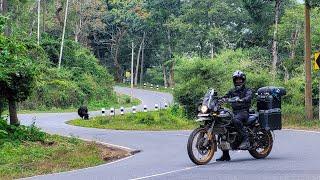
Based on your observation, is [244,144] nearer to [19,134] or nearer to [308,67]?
[19,134]

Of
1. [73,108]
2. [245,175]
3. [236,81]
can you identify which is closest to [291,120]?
[236,81]

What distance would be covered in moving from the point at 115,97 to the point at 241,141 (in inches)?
2114

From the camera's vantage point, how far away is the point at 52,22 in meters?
78.3

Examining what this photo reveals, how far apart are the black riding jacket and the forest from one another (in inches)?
365

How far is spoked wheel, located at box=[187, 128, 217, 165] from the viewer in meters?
13.3

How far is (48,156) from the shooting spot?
56.6 feet

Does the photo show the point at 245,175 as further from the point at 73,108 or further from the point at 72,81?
the point at 72,81

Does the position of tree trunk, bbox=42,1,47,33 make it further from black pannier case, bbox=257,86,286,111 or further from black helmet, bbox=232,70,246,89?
black helmet, bbox=232,70,246,89

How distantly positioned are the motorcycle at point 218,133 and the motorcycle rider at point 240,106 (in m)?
0.11

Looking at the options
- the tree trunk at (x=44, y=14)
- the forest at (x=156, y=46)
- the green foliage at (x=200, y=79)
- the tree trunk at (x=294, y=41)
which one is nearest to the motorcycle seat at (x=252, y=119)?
the forest at (x=156, y=46)

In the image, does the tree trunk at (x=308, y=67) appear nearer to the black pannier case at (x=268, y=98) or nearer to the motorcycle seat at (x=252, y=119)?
the black pannier case at (x=268, y=98)

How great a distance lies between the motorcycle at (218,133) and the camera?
44.1 feet

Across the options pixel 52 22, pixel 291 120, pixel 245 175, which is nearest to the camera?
pixel 245 175

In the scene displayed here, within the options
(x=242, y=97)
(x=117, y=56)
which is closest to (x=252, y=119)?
(x=242, y=97)
